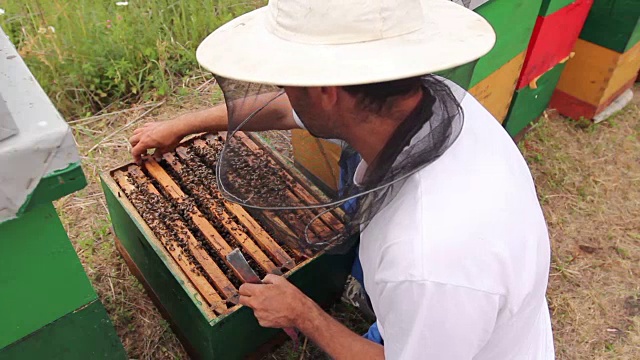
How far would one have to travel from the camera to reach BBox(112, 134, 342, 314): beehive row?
1692 mm

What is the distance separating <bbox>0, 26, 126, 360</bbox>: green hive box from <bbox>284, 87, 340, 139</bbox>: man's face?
446 mm

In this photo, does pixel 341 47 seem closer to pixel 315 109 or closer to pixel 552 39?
pixel 315 109

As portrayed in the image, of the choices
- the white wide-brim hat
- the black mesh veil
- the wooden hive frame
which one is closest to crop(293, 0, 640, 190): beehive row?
the black mesh veil

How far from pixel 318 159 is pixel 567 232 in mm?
1569

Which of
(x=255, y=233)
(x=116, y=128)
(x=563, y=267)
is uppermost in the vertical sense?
(x=255, y=233)

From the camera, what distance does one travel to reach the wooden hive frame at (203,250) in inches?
66.6

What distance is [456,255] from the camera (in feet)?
3.61

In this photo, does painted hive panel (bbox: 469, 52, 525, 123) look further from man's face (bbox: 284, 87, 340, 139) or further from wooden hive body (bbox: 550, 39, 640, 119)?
man's face (bbox: 284, 87, 340, 139)

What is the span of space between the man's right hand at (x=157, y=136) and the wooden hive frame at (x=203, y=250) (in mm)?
113

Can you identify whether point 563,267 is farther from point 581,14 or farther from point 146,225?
point 146,225

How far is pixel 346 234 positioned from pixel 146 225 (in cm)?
80

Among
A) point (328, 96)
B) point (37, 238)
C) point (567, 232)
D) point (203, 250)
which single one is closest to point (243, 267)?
point (203, 250)

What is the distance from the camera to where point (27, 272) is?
116cm

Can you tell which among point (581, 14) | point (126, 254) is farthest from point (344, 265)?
point (581, 14)
